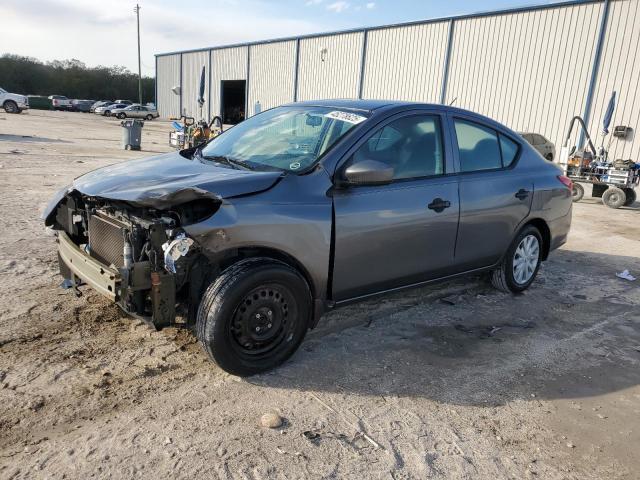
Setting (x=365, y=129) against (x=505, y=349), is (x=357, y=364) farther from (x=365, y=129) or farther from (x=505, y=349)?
(x=365, y=129)

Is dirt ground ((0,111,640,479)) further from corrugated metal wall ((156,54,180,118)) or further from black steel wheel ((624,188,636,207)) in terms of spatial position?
corrugated metal wall ((156,54,180,118))

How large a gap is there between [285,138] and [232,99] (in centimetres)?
4032

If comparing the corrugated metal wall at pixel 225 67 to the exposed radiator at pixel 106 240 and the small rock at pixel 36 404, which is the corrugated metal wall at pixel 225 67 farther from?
the small rock at pixel 36 404

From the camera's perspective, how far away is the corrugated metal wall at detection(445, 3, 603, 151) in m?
17.4

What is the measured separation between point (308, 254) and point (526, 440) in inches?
66.7

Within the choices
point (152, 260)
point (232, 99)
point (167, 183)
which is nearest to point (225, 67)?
point (232, 99)

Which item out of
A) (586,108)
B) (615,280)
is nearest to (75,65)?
(586,108)

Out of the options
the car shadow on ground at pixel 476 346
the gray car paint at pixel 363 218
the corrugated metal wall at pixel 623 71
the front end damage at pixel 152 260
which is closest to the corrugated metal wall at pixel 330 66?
the corrugated metal wall at pixel 623 71

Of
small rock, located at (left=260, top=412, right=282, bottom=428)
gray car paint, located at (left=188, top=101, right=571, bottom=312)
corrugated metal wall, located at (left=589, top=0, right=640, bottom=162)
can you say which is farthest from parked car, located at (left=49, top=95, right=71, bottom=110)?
small rock, located at (left=260, top=412, right=282, bottom=428)

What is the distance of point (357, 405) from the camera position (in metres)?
3.17

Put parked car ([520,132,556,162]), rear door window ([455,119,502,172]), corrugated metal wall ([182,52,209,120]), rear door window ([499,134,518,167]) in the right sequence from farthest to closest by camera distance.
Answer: corrugated metal wall ([182,52,209,120]) → parked car ([520,132,556,162]) → rear door window ([499,134,518,167]) → rear door window ([455,119,502,172])

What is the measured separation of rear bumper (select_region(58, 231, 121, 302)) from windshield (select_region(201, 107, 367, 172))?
1.23 meters

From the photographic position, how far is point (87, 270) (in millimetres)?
3445

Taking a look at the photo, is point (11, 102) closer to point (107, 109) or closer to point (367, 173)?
point (107, 109)
